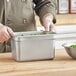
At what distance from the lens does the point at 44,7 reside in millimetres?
1634

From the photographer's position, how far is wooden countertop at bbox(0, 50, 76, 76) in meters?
1.08

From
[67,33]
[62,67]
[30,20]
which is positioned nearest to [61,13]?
[67,33]

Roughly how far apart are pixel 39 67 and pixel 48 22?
1.34 ft

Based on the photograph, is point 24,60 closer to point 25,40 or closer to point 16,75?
point 25,40

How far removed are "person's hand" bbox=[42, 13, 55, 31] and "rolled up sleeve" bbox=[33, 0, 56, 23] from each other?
0.04 m

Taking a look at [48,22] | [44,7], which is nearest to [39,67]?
[48,22]

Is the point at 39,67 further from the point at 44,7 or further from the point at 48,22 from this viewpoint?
the point at 44,7

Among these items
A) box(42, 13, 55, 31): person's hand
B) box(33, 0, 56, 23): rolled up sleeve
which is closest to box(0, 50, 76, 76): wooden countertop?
box(42, 13, 55, 31): person's hand

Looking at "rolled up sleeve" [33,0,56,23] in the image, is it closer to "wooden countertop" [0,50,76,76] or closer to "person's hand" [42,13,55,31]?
"person's hand" [42,13,55,31]

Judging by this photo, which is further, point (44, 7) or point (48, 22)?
point (44, 7)

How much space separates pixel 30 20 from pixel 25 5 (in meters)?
0.10

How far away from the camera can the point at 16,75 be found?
1.04 metres

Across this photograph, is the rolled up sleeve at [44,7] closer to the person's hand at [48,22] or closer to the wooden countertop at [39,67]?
the person's hand at [48,22]

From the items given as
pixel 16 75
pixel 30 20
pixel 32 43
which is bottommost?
pixel 16 75
